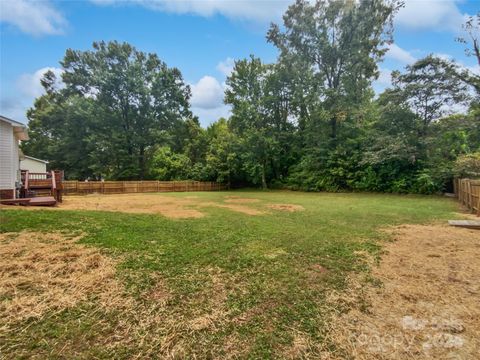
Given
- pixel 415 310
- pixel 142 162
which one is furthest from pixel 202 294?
pixel 142 162

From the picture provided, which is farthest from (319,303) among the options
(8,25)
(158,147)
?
(158,147)

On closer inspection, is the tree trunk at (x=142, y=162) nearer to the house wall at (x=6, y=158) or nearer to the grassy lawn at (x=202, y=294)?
the house wall at (x=6, y=158)

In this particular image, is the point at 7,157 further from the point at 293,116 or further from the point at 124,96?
the point at 293,116

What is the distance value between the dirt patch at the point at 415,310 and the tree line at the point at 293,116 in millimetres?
11306

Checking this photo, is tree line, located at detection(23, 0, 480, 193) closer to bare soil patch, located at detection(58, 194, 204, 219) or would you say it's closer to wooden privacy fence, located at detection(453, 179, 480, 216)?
wooden privacy fence, located at detection(453, 179, 480, 216)

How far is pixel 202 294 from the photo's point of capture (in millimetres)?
2701

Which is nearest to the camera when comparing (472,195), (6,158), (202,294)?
(202,294)

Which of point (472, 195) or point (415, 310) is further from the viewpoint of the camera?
point (472, 195)

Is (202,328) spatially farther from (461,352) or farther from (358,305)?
(461,352)

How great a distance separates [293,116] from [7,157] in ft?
65.5

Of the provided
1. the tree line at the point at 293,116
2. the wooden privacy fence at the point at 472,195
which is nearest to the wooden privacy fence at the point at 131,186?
the tree line at the point at 293,116

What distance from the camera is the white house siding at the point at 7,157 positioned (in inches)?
328

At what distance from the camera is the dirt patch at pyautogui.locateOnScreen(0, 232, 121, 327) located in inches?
95.4

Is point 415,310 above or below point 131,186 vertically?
below
